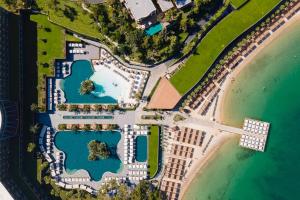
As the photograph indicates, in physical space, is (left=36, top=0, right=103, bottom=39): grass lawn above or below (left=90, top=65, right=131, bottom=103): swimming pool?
above

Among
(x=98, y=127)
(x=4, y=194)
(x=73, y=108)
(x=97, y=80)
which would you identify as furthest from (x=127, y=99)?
(x=4, y=194)

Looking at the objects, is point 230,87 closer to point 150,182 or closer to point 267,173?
point 267,173

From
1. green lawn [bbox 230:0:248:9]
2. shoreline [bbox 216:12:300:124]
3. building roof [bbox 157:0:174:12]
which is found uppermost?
green lawn [bbox 230:0:248:9]

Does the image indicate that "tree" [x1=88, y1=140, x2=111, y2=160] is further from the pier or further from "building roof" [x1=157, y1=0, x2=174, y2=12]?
"building roof" [x1=157, y1=0, x2=174, y2=12]

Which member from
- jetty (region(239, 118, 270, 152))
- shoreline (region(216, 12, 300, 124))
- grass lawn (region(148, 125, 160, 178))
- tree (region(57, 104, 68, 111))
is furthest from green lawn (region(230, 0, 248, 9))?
tree (region(57, 104, 68, 111))

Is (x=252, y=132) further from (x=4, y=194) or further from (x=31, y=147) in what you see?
(x=4, y=194)

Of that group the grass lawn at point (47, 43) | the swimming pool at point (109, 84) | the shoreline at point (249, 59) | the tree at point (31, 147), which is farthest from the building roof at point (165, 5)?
the tree at point (31, 147)
